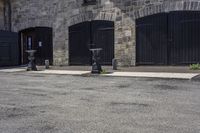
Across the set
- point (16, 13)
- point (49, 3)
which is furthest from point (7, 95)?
point (16, 13)

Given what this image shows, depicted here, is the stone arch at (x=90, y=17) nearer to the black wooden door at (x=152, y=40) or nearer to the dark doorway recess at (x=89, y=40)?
the dark doorway recess at (x=89, y=40)

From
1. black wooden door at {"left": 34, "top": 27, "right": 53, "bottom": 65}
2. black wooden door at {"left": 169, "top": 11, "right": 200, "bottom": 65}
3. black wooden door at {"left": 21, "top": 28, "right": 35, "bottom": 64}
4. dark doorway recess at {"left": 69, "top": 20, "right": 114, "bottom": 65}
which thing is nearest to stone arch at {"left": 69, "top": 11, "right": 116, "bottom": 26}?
dark doorway recess at {"left": 69, "top": 20, "right": 114, "bottom": 65}

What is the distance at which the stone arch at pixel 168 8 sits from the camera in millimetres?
14934

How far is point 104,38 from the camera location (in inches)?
708

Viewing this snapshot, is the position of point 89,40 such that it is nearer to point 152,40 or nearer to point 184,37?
point 152,40

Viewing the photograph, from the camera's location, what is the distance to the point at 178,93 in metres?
8.23

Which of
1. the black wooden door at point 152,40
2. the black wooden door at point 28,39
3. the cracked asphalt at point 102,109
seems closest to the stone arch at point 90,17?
the black wooden door at point 152,40

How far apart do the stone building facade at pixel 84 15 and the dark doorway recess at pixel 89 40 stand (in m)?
0.30

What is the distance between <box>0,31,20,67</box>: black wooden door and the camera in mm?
20359

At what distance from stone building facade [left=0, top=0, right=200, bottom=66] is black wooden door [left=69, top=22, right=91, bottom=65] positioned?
0.29 m

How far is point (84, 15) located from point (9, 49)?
576cm

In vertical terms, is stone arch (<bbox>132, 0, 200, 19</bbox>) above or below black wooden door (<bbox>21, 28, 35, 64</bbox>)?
above

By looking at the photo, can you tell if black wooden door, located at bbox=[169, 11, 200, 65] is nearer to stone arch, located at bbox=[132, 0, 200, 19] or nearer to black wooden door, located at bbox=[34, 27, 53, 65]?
stone arch, located at bbox=[132, 0, 200, 19]

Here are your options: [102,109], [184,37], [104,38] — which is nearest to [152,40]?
[184,37]
